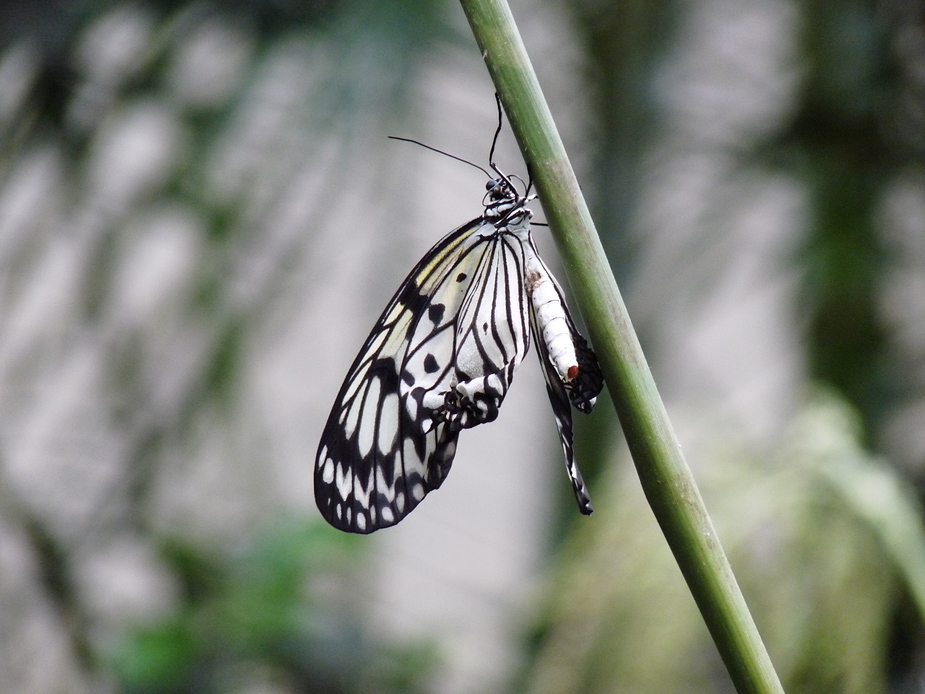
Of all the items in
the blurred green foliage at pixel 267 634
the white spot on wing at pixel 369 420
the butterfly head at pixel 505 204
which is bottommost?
the blurred green foliage at pixel 267 634

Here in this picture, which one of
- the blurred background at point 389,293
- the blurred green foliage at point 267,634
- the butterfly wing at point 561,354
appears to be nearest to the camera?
the butterfly wing at point 561,354

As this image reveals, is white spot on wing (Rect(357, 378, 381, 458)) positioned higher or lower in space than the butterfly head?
lower

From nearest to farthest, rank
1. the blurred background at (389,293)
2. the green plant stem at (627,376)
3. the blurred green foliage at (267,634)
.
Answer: the green plant stem at (627,376) → the blurred background at (389,293) → the blurred green foliage at (267,634)

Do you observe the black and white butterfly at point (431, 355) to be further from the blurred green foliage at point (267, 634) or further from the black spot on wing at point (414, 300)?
the blurred green foliage at point (267, 634)

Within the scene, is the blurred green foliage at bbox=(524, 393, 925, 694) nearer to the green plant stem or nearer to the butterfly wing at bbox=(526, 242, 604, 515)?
the butterfly wing at bbox=(526, 242, 604, 515)

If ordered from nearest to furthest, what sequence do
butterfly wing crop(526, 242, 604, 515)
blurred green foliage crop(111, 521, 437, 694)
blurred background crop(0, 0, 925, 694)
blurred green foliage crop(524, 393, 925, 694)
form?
butterfly wing crop(526, 242, 604, 515), blurred green foliage crop(524, 393, 925, 694), blurred background crop(0, 0, 925, 694), blurred green foliage crop(111, 521, 437, 694)

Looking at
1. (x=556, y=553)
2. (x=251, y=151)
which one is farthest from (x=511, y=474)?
(x=251, y=151)

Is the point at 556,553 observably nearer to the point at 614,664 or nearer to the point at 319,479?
the point at 614,664

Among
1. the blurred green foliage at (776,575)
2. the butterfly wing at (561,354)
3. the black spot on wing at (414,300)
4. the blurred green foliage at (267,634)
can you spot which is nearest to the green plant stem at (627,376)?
the butterfly wing at (561,354)

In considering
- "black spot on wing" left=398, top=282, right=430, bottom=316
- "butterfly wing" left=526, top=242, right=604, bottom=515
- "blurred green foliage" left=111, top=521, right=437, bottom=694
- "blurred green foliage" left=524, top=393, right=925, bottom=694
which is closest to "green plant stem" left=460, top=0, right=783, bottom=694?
"butterfly wing" left=526, top=242, right=604, bottom=515
